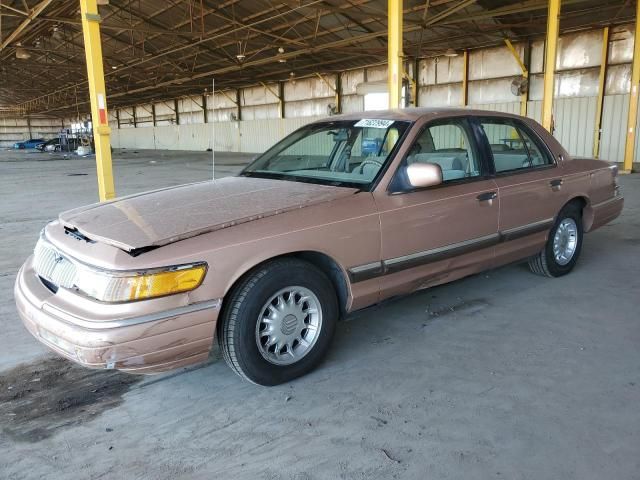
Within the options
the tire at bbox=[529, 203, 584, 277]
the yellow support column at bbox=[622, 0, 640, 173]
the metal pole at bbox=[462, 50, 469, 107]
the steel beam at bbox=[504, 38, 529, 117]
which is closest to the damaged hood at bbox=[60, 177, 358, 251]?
the tire at bbox=[529, 203, 584, 277]

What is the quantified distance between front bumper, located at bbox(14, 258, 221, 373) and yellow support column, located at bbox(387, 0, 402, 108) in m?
6.41

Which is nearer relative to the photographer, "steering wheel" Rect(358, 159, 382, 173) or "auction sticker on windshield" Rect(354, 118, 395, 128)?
"steering wheel" Rect(358, 159, 382, 173)

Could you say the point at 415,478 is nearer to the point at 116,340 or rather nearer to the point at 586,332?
the point at 116,340

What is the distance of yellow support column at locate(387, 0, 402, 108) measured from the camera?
26.2 feet

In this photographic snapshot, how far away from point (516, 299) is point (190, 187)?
9.04 feet

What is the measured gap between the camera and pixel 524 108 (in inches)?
723

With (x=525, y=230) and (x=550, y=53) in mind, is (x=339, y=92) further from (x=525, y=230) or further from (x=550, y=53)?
(x=525, y=230)

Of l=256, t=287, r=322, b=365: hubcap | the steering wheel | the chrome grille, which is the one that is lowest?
l=256, t=287, r=322, b=365: hubcap

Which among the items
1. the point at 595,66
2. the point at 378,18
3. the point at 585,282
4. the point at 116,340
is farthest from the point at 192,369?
the point at 595,66

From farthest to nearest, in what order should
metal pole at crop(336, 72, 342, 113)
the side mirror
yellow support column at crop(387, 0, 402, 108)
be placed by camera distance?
metal pole at crop(336, 72, 342, 113)
yellow support column at crop(387, 0, 402, 108)
the side mirror

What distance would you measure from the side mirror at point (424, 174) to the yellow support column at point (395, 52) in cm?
520

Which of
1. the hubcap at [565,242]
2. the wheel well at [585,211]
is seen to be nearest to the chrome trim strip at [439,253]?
the hubcap at [565,242]

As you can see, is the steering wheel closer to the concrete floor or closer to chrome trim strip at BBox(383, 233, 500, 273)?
chrome trim strip at BBox(383, 233, 500, 273)

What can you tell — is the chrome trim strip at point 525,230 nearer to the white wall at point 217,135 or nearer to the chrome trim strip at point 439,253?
the chrome trim strip at point 439,253
